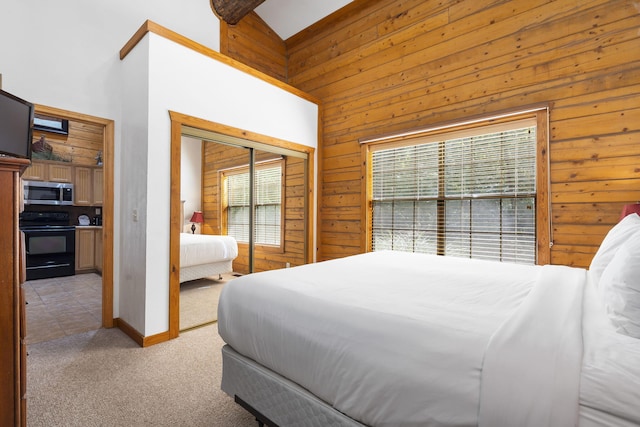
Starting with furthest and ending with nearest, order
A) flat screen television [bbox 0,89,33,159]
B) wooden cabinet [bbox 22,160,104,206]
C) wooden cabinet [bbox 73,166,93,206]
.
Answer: wooden cabinet [bbox 73,166,93,206] → wooden cabinet [bbox 22,160,104,206] → flat screen television [bbox 0,89,33,159]

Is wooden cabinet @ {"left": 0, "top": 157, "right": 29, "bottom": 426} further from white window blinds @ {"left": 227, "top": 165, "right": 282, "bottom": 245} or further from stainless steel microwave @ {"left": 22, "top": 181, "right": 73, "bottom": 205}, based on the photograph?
stainless steel microwave @ {"left": 22, "top": 181, "right": 73, "bottom": 205}

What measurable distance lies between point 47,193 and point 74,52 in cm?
358

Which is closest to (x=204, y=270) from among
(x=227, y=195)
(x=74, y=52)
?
(x=227, y=195)

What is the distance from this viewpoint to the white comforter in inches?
33.0

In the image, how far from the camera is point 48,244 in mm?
5105

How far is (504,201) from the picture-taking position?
312cm

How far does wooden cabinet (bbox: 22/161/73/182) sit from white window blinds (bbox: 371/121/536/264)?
5.49 metres

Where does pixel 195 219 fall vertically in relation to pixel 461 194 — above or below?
below

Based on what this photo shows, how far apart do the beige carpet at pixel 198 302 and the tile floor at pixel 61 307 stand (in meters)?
0.87

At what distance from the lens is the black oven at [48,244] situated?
496cm

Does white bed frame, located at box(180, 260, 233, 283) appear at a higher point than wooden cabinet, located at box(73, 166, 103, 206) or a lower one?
lower

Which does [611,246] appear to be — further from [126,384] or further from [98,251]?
[98,251]

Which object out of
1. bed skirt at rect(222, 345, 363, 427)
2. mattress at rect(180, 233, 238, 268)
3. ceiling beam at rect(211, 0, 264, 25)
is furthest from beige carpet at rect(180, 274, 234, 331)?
ceiling beam at rect(211, 0, 264, 25)

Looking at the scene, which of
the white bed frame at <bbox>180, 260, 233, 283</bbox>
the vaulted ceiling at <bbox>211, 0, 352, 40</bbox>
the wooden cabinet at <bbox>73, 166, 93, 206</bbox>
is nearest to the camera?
the white bed frame at <bbox>180, 260, 233, 283</bbox>
